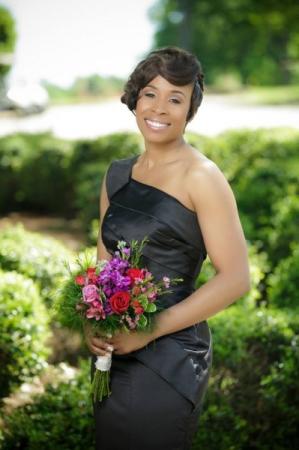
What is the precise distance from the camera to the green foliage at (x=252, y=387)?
159 inches

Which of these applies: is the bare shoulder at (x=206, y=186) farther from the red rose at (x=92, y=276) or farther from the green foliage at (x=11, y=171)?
the green foliage at (x=11, y=171)

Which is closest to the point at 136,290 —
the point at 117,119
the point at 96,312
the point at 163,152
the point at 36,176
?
the point at 96,312

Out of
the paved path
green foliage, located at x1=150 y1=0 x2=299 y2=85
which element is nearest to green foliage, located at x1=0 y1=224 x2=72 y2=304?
the paved path

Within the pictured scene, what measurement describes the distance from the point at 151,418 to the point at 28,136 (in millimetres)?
11301

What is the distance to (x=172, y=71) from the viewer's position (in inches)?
106

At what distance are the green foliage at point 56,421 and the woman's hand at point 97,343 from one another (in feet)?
4.58

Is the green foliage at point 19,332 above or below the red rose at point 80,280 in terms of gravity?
above

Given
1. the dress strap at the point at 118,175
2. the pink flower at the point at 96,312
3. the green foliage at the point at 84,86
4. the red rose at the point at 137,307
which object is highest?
the green foliage at the point at 84,86

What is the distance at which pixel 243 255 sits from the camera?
267 centimetres

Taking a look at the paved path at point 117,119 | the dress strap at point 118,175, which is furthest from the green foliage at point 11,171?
the dress strap at point 118,175

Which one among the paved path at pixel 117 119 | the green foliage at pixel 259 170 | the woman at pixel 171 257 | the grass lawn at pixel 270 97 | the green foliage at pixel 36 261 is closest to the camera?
the woman at pixel 171 257

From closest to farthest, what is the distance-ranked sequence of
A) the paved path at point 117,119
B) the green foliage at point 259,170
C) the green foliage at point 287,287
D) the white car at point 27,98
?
the green foliage at point 287,287
the green foliage at point 259,170
the paved path at point 117,119
the white car at point 27,98

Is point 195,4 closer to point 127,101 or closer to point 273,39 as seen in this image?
point 273,39

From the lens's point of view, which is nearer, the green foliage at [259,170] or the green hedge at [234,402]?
the green hedge at [234,402]
